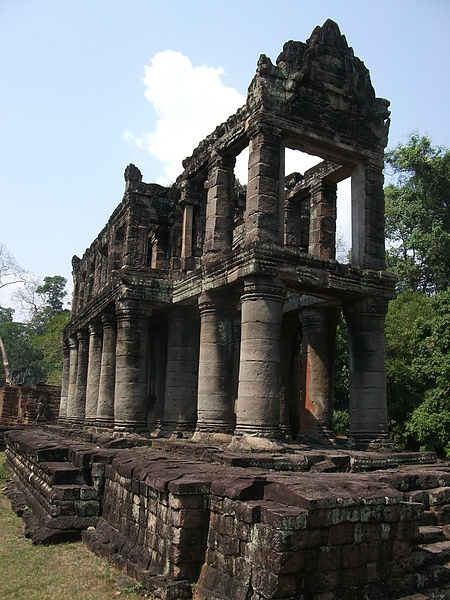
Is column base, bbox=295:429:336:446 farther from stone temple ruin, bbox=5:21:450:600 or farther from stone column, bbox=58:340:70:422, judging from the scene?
stone column, bbox=58:340:70:422

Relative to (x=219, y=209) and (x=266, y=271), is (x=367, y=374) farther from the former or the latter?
(x=219, y=209)

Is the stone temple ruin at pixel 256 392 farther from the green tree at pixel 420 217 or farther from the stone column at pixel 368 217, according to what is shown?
the green tree at pixel 420 217

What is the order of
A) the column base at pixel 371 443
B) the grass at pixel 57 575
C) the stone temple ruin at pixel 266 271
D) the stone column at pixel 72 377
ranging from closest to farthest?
1. the grass at pixel 57 575
2. the stone temple ruin at pixel 266 271
3. the column base at pixel 371 443
4. the stone column at pixel 72 377

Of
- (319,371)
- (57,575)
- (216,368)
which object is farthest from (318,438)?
(57,575)

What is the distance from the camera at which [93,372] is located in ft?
62.2

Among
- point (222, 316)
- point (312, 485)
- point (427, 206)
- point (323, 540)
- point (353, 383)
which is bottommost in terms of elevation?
point (323, 540)

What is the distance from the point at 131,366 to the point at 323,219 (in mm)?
5958

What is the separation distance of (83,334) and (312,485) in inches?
651

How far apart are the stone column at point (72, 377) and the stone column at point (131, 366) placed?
7.42 metres

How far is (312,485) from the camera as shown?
5.95 meters

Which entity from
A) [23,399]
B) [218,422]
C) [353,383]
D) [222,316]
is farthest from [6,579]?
[23,399]

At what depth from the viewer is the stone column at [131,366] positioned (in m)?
14.5

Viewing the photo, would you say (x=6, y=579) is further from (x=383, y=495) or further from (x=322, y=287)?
(x=322, y=287)

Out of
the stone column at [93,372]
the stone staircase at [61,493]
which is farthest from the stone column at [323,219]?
the stone column at [93,372]
